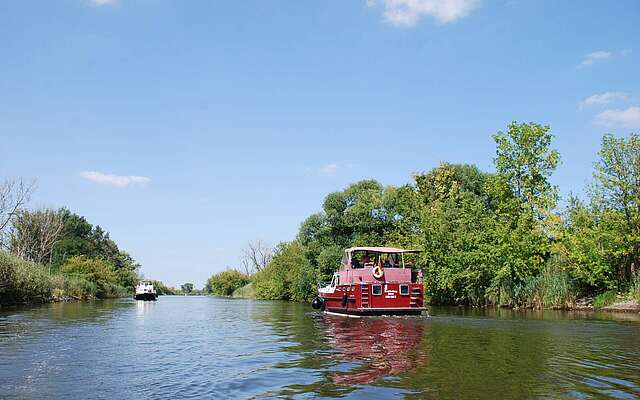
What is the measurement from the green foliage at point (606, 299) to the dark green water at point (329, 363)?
608 inches

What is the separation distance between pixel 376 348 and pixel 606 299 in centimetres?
2751

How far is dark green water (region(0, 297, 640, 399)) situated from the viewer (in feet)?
34.1

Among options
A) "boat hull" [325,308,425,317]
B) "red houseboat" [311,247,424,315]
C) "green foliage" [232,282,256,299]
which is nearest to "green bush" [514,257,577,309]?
"red houseboat" [311,247,424,315]

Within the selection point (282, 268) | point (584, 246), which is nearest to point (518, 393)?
point (584, 246)

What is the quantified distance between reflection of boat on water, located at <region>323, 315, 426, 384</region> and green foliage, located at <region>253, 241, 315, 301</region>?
42.6 metres

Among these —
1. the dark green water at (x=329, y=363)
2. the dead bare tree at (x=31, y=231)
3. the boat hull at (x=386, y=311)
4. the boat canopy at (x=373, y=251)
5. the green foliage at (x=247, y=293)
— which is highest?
the dead bare tree at (x=31, y=231)

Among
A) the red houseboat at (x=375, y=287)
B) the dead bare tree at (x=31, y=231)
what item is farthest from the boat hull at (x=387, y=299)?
the dead bare tree at (x=31, y=231)

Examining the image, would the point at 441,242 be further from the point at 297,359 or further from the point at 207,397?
the point at 207,397

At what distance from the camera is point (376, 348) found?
54.7 feet

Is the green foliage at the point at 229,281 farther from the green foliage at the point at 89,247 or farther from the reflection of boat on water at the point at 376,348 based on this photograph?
the reflection of boat on water at the point at 376,348

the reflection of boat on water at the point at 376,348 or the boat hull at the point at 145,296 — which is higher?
the boat hull at the point at 145,296

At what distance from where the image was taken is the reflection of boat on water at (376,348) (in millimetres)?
12109

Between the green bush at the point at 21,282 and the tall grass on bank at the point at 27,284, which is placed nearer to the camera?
the green bush at the point at 21,282

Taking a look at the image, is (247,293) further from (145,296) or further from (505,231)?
(505,231)
